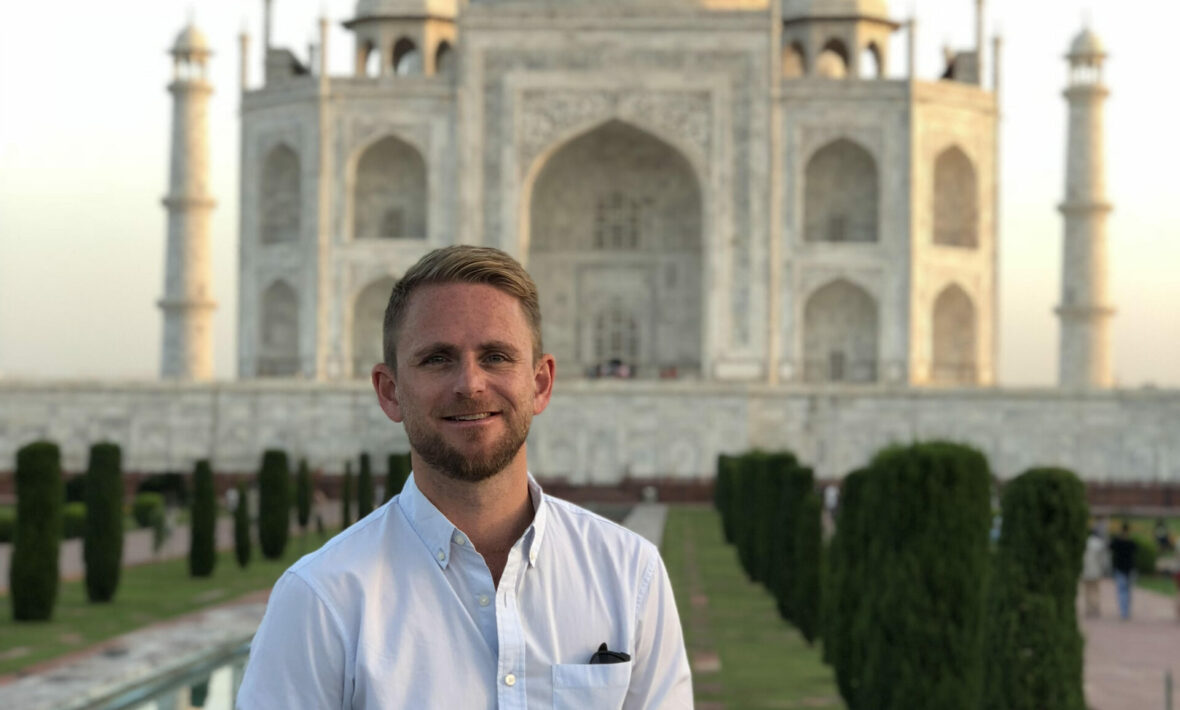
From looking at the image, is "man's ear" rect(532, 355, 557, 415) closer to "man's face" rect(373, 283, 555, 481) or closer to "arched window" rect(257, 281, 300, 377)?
"man's face" rect(373, 283, 555, 481)

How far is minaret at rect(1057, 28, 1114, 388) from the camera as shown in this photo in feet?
83.9

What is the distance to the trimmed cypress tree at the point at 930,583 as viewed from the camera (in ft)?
20.4

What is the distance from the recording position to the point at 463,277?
166cm

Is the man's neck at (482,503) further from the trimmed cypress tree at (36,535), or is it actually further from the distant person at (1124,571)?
the distant person at (1124,571)

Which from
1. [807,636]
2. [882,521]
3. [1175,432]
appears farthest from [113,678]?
[1175,432]

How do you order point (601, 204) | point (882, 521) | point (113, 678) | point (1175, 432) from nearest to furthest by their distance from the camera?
point (882, 521) < point (113, 678) < point (1175, 432) < point (601, 204)

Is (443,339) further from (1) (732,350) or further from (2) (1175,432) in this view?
(1) (732,350)

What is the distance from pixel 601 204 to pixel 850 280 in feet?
15.1

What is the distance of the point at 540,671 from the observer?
1.64 meters

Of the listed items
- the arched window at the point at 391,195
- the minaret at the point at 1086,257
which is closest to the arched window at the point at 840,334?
the minaret at the point at 1086,257

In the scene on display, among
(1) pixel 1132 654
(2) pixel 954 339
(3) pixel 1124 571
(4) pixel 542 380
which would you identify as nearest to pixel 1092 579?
(3) pixel 1124 571

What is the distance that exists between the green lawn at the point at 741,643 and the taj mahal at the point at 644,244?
8518 millimetres

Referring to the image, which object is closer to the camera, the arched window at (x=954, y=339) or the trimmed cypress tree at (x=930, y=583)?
the trimmed cypress tree at (x=930, y=583)

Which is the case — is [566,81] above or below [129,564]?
above
